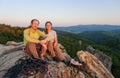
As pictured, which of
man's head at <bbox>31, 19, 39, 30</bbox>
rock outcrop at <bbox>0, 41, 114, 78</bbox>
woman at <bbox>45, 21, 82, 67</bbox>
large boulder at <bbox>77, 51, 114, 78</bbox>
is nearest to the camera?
rock outcrop at <bbox>0, 41, 114, 78</bbox>

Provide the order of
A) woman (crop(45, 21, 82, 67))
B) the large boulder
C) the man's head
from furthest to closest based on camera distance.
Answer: woman (crop(45, 21, 82, 67)) < the large boulder < the man's head

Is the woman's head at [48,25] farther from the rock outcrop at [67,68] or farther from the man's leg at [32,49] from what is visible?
the rock outcrop at [67,68]

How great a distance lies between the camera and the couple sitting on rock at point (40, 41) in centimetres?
1370

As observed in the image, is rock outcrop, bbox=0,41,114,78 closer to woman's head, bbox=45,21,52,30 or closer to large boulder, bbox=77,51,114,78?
large boulder, bbox=77,51,114,78

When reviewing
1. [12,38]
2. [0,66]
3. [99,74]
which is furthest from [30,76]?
[12,38]

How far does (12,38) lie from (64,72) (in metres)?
39.1

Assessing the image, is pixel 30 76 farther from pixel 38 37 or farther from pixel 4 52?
pixel 4 52

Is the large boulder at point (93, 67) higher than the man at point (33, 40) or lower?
lower

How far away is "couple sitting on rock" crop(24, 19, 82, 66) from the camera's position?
1370 centimetres

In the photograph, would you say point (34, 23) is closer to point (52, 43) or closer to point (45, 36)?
point (45, 36)

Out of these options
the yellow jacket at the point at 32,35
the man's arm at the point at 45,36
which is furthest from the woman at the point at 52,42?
the yellow jacket at the point at 32,35

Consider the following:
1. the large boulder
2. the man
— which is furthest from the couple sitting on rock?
the large boulder

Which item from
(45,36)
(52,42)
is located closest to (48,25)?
(45,36)

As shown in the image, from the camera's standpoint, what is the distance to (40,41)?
13703 millimetres
